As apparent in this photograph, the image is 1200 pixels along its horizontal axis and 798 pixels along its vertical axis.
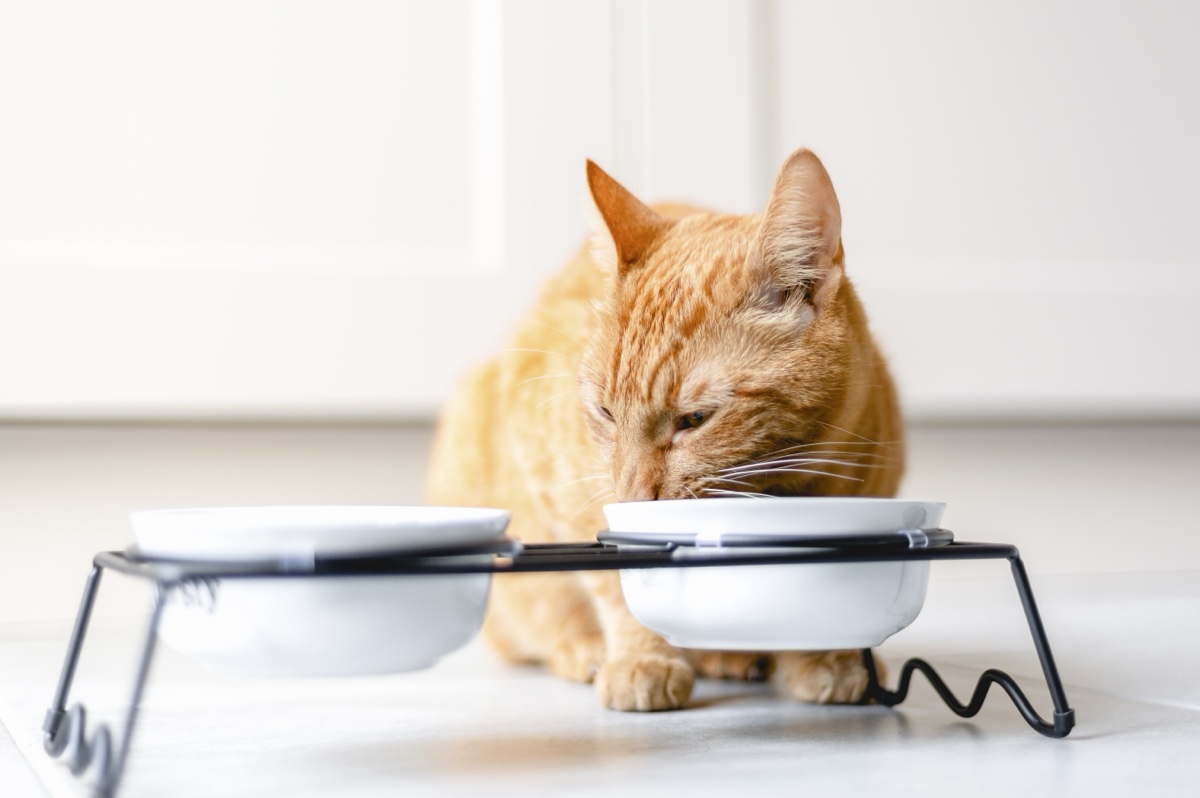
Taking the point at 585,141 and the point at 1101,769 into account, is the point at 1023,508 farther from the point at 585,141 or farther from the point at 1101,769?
the point at 1101,769

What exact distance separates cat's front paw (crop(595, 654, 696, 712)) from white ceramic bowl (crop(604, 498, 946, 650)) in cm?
24

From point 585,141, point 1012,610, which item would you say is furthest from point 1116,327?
point 585,141

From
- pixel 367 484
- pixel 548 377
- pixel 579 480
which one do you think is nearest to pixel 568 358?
pixel 548 377

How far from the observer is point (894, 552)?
702 millimetres

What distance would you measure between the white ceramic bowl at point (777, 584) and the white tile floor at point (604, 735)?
0.09 meters

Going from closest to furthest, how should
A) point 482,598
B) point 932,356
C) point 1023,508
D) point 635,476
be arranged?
point 482,598
point 635,476
point 932,356
point 1023,508

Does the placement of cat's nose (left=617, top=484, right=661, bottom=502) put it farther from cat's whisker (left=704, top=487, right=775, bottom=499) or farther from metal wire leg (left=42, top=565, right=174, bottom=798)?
metal wire leg (left=42, top=565, right=174, bottom=798)

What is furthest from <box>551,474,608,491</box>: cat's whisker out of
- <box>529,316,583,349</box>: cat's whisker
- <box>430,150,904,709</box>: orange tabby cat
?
<box>529,316,583,349</box>: cat's whisker

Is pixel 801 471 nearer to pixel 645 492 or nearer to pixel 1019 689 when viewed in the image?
pixel 645 492

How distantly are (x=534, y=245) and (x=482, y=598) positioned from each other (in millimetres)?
1013

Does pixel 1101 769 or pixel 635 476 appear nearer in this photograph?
pixel 1101 769

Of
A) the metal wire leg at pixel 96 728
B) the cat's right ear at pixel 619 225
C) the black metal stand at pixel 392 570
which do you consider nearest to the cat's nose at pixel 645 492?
the black metal stand at pixel 392 570

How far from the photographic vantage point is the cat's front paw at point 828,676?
3.19 ft

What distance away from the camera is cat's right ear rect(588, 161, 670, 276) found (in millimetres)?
1036
